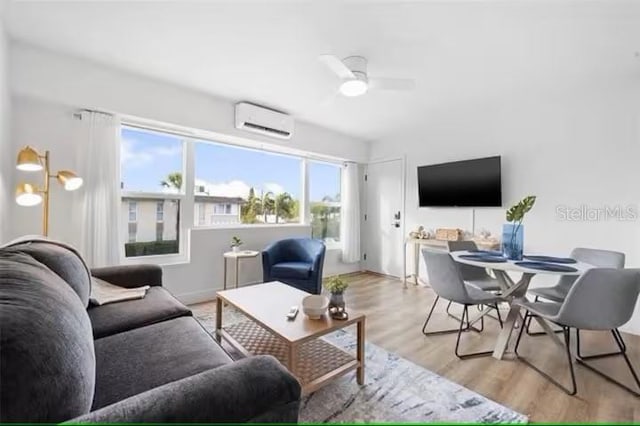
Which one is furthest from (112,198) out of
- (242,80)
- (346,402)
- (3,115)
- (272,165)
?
(346,402)

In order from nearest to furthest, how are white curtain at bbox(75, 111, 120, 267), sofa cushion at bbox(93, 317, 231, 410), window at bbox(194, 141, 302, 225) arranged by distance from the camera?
sofa cushion at bbox(93, 317, 231, 410), white curtain at bbox(75, 111, 120, 267), window at bbox(194, 141, 302, 225)

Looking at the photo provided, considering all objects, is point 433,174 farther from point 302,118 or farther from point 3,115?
Result: point 3,115

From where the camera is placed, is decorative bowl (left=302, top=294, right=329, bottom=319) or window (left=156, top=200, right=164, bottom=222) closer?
decorative bowl (left=302, top=294, right=329, bottom=319)

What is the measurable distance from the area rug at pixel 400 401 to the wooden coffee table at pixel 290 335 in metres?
0.10

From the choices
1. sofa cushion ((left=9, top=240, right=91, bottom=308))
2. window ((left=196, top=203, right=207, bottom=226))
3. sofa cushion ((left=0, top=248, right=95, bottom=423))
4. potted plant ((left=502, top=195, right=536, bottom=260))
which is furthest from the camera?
window ((left=196, top=203, right=207, bottom=226))

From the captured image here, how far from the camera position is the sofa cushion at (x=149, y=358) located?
1.08 meters

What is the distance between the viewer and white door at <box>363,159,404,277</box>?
15.1 ft

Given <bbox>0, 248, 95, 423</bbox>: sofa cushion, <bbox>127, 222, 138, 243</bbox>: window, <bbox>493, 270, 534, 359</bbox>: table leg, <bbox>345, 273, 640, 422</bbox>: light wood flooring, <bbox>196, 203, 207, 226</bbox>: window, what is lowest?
<bbox>345, 273, 640, 422</bbox>: light wood flooring

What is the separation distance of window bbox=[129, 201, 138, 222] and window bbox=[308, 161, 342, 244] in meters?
2.41

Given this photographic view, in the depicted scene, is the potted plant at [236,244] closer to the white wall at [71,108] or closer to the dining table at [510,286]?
the white wall at [71,108]

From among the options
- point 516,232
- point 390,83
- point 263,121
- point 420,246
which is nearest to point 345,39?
point 390,83

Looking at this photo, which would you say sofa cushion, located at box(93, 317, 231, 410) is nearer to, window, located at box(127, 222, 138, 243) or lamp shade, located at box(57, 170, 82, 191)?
lamp shade, located at box(57, 170, 82, 191)

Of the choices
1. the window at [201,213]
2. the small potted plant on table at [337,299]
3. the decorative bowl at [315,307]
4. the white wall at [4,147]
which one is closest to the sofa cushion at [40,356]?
the decorative bowl at [315,307]

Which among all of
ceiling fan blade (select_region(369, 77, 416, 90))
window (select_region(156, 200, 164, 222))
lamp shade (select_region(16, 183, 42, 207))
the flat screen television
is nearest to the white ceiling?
ceiling fan blade (select_region(369, 77, 416, 90))
